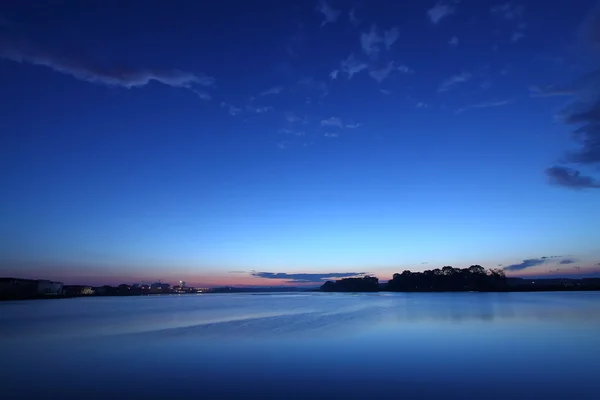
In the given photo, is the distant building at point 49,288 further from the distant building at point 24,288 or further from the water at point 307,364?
the water at point 307,364

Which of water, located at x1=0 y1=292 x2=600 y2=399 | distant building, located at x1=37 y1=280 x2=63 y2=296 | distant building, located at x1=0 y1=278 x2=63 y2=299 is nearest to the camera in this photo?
water, located at x1=0 y1=292 x2=600 y2=399

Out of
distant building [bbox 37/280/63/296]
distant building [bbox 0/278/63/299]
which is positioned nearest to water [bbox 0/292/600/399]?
distant building [bbox 0/278/63/299]

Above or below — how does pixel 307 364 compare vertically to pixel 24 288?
below

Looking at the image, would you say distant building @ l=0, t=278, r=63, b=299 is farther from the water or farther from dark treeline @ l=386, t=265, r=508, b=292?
dark treeline @ l=386, t=265, r=508, b=292

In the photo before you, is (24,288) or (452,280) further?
(452,280)

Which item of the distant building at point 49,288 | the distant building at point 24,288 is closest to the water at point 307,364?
the distant building at point 24,288

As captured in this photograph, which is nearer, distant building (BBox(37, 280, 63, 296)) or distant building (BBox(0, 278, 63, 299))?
distant building (BBox(0, 278, 63, 299))

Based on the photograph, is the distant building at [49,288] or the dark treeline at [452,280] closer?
the distant building at [49,288]

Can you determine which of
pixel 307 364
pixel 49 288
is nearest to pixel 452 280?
pixel 49 288

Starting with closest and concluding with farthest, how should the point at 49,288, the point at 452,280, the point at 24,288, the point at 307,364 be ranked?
the point at 307,364 < the point at 24,288 < the point at 49,288 < the point at 452,280

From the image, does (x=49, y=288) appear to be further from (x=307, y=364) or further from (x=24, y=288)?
(x=307, y=364)

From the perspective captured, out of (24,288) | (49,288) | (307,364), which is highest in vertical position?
(49,288)

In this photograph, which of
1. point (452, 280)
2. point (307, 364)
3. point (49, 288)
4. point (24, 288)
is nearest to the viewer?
point (307, 364)

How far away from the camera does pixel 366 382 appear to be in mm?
12945
